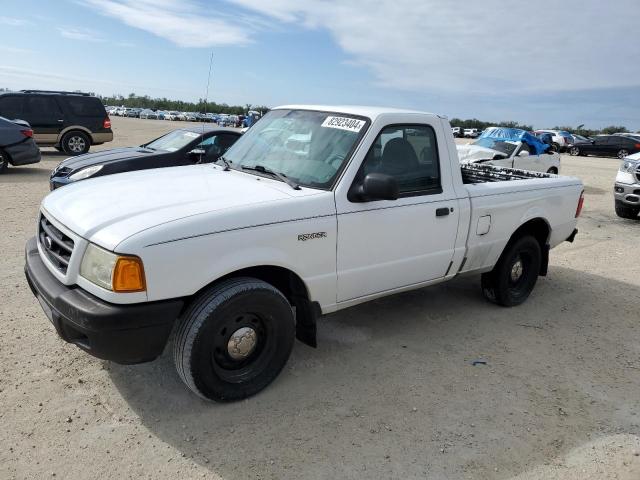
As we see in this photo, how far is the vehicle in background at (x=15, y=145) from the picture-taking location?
1189 centimetres

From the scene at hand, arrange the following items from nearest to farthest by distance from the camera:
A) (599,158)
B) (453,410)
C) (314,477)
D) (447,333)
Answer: (314,477) < (453,410) < (447,333) < (599,158)

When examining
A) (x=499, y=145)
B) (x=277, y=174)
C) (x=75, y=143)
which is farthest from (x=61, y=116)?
(x=277, y=174)

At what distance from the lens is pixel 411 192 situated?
402 cm

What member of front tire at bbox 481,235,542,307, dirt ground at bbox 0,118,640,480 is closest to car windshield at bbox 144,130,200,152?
dirt ground at bbox 0,118,640,480

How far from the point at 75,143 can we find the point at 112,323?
49.6 ft

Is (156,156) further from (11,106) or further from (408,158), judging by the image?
(11,106)

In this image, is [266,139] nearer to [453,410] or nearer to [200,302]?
[200,302]

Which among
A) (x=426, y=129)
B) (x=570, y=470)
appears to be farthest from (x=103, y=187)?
(x=570, y=470)

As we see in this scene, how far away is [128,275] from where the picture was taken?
275 centimetres

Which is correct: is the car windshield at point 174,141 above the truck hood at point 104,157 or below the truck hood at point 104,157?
above

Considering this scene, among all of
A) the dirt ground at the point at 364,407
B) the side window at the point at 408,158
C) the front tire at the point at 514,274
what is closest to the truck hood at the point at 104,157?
the dirt ground at the point at 364,407

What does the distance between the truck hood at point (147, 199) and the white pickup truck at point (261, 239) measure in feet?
0.04

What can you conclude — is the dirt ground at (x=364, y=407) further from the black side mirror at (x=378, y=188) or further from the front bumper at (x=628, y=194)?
the front bumper at (x=628, y=194)

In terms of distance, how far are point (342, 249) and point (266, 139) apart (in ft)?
4.15
